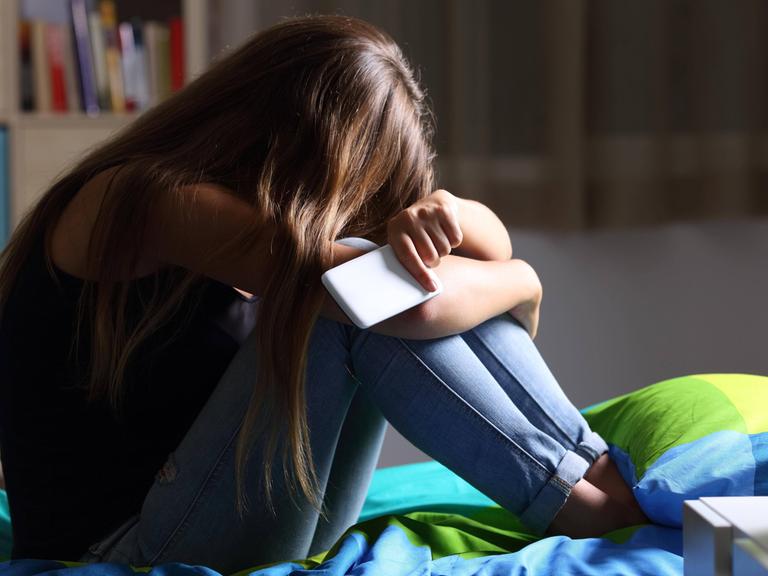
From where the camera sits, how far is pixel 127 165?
0.93 meters

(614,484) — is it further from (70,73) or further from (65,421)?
(70,73)

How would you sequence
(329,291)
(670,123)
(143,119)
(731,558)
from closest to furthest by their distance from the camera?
1. (731,558)
2. (329,291)
3. (143,119)
4. (670,123)

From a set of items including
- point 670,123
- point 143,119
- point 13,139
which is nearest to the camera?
point 143,119

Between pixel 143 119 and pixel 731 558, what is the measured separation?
0.72 meters

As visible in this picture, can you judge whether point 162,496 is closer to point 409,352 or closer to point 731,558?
point 409,352

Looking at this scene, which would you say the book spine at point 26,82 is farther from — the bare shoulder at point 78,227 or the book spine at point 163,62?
the bare shoulder at point 78,227

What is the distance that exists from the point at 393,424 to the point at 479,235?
10.3 inches

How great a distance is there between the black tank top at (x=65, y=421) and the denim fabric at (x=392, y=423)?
0.04 metres

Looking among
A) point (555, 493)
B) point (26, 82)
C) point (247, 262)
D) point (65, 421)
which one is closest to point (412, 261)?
point (247, 262)

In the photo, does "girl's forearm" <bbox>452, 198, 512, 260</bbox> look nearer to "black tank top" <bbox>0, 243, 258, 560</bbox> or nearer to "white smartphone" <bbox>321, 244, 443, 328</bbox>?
"white smartphone" <bbox>321, 244, 443, 328</bbox>

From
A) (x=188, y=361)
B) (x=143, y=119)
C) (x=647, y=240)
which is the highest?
(x=143, y=119)

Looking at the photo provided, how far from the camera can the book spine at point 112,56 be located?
2.10 metres

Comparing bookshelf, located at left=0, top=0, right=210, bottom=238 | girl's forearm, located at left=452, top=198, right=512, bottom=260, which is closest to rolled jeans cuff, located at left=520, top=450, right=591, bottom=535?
girl's forearm, located at left=452, top=198, right=512, bottom=260

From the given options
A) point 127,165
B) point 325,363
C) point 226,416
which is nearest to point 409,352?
point 325,363
